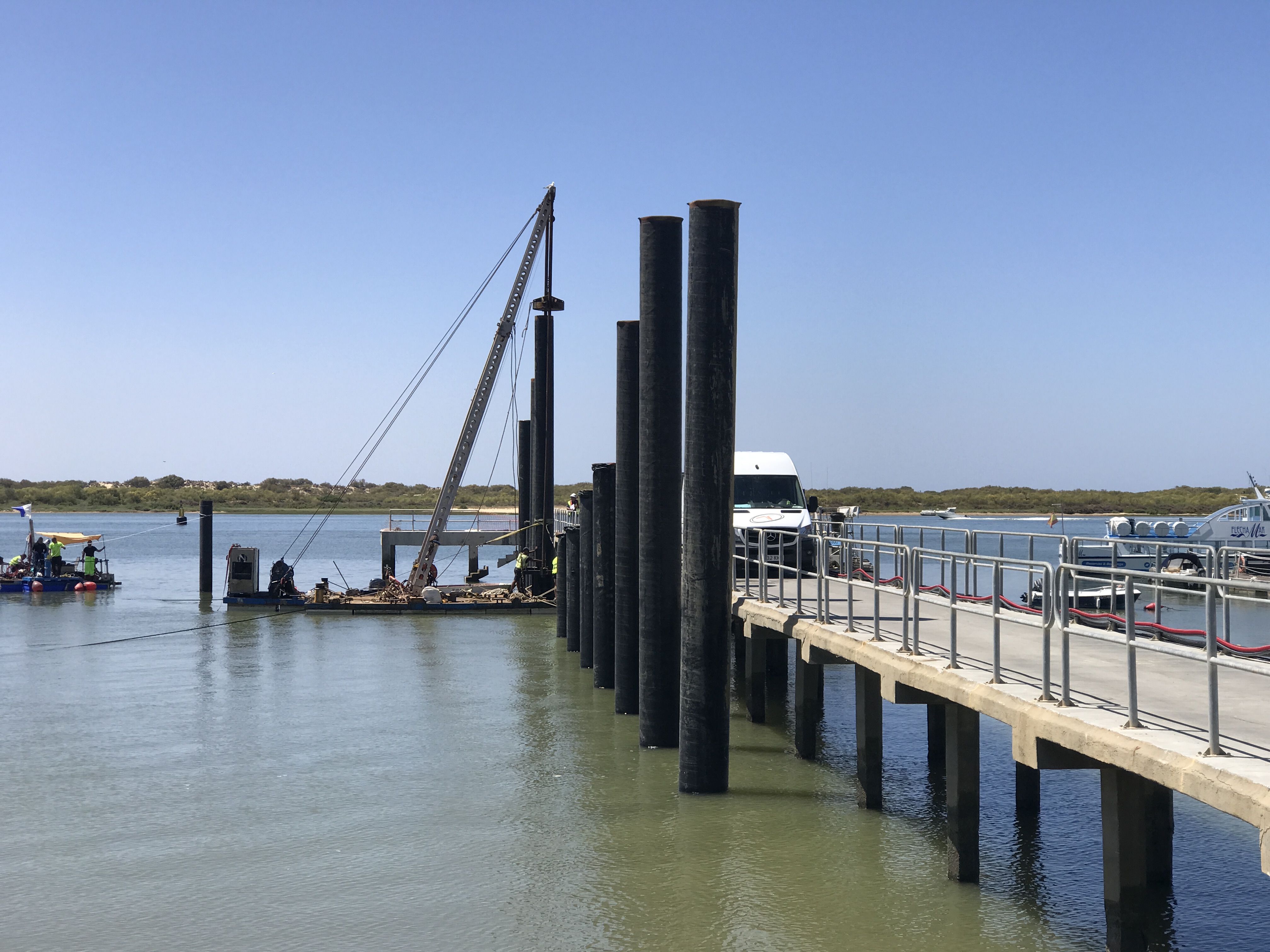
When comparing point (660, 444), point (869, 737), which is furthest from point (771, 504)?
point (869, 737)

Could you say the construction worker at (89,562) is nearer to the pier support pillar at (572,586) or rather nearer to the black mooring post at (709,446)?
the pier support pillar at (572,586)

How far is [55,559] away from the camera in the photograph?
150ft

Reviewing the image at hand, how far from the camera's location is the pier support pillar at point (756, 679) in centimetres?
1861

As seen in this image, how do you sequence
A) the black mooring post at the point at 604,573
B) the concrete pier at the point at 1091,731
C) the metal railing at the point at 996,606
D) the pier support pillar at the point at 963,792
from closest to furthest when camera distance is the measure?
the concrete pier at the point at 1091,731, the metal railing at the point at 996,606, the pier support pillar at the point at 963,792, the black mooring post at the point at 604,573

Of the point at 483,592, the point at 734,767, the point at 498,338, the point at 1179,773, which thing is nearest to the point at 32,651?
the point at 483,592

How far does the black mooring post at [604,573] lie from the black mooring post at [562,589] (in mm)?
6246

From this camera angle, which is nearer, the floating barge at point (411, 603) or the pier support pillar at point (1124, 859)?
the pier support pillar at point (1124, 859)

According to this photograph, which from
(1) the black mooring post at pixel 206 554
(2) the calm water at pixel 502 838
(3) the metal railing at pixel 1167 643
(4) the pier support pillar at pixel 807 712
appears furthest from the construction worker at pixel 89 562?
(3) the metal railing at pixel 1167 643

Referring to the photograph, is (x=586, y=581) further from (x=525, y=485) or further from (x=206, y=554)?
(x=206, y=554)

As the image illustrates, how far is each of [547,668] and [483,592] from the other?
40.8 feet

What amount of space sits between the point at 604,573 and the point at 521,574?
1669 cm

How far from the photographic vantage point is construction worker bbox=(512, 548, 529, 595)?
3703 centimetres

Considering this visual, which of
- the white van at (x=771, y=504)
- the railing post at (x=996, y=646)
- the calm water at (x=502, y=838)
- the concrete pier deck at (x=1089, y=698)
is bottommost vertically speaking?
the calm water at (x=502, y=838)

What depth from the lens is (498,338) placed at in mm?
40000
